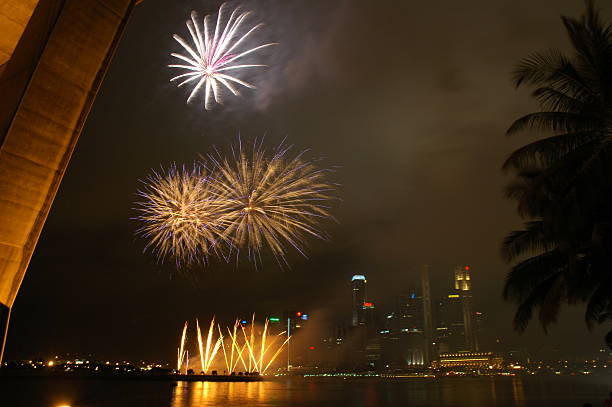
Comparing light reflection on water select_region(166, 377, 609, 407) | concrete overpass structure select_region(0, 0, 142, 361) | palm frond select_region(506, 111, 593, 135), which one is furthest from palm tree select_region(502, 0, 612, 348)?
light reflection on water select_region(166, 377, 609, 407)

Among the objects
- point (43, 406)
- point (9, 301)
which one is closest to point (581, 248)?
point (9, 301)

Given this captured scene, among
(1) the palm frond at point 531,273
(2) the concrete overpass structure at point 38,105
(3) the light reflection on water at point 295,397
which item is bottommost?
(3) the light reflection on water at point 295,397

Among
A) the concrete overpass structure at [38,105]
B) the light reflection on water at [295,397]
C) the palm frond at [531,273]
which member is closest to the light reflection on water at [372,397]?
the light reflection on water at [295,397]

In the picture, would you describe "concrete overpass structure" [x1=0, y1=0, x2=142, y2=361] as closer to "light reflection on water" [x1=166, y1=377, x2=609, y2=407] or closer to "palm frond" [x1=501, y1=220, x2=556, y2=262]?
"palm frond" [x1=501, y1=220, x2=556, y2=262]

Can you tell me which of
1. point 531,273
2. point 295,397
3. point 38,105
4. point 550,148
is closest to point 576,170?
point 550,148

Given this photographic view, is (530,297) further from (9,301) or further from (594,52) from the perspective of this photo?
(9,301)

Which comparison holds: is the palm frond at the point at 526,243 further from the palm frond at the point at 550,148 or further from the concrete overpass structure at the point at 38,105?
the concrete overpass structure at the point at 38,105
